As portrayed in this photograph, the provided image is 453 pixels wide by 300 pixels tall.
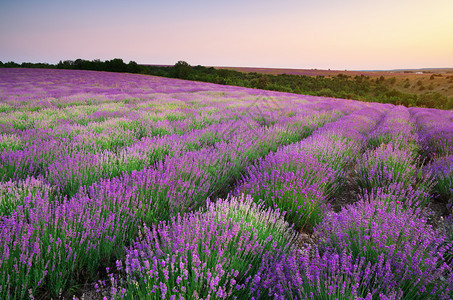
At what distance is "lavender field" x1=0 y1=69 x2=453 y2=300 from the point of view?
126 cm

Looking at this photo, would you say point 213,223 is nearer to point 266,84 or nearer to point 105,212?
point 105,212

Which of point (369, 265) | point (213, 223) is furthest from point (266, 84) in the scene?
point (369, 265)

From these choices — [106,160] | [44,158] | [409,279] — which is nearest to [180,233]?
[409,279]

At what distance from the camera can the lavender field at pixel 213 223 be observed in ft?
4.14

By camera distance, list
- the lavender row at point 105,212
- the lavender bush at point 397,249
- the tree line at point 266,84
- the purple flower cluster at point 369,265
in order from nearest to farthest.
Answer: the purple flower cluster at point 369,265
the lavender bush at point 397,249
the lavender row at point 105,212
the tree line at point 266,84

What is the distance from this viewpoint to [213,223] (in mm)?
1513

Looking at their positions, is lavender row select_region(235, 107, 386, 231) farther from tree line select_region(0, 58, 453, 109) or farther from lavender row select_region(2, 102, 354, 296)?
tree line select_region(0, 58, 453, 109)

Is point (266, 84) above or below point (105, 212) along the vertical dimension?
above

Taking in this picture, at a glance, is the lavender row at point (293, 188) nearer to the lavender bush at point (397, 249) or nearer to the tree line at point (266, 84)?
the lavender bush at point (397, 249)

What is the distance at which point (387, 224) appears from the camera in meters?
1.65

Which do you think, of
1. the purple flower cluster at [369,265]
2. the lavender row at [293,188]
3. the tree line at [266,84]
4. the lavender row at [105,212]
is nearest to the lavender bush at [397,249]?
the purple flower cluster at [369,265]

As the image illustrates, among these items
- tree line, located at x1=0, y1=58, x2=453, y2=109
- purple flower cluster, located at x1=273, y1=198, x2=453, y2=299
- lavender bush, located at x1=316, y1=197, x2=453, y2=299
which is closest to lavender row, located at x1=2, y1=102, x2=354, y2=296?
purple flower cluster, located at x1=273, y1=198, x2=453, y2=299

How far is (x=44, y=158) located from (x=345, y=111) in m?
9.46

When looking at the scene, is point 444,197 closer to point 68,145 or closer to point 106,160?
point 106,160
